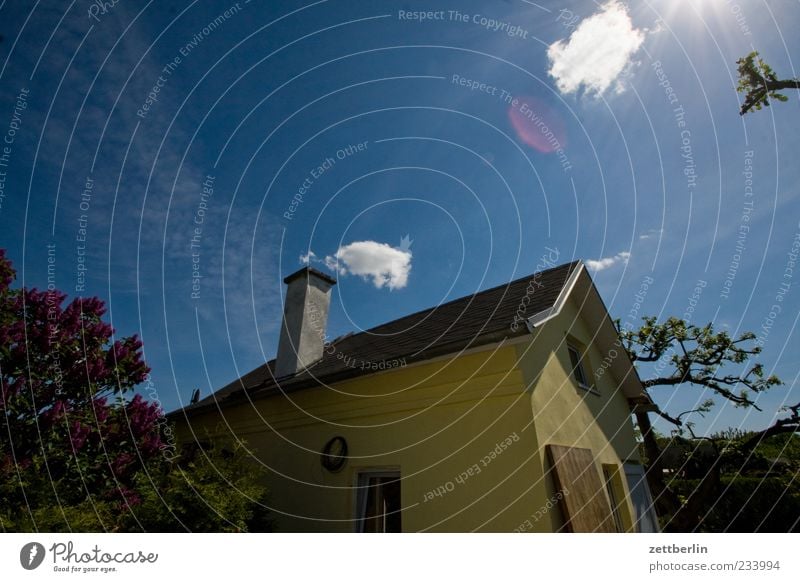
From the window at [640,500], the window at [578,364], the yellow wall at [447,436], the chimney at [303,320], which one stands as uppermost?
the chimney at [303,320]

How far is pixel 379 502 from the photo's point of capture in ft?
19.8

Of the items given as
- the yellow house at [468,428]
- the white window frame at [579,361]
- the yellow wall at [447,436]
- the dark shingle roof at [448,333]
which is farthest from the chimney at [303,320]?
the white window frame at [579,361]

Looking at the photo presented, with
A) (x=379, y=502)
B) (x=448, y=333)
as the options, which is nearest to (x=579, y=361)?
(x=448, y=333)

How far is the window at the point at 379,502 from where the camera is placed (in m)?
5.82

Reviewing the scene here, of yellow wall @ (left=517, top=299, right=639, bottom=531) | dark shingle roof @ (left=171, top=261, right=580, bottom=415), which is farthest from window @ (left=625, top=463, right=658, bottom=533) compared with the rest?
dark shingle roof @ (left=171, top=261, right=580, bottom=415)

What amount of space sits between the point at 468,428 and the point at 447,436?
38 centimetres

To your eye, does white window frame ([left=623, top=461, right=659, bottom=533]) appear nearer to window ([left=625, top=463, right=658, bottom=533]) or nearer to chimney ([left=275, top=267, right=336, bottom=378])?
window ([left=625, top=463, right=658, bottom=533])

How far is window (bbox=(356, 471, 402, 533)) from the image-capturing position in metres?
5.82

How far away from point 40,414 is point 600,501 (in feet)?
28.9

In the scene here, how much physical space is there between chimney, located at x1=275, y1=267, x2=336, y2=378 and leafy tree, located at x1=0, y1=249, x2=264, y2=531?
3665mm

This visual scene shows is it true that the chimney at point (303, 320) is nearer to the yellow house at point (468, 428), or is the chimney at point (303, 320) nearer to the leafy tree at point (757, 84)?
the yellow house at point (468, 428)

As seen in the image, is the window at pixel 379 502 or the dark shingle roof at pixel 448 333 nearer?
the dark shingle roof at pixel 448 333

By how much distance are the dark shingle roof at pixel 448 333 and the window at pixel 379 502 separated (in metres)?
1.89
